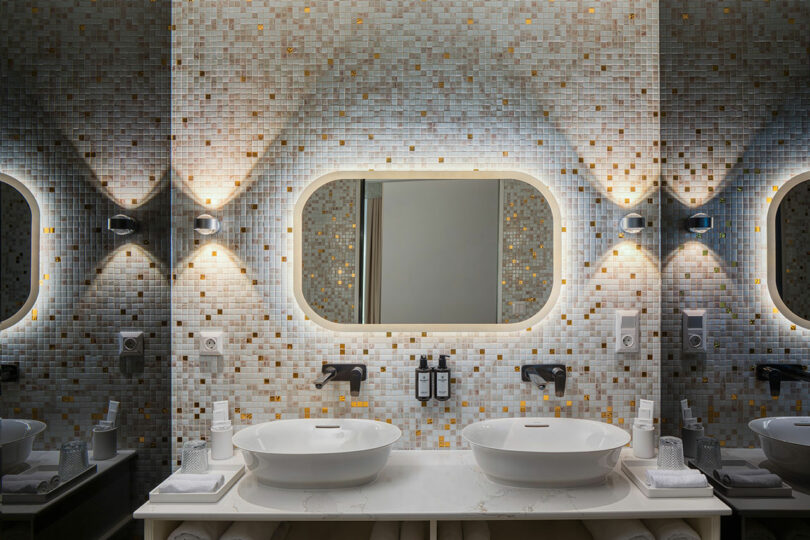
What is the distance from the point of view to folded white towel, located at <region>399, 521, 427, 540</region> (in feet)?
→ 5.72

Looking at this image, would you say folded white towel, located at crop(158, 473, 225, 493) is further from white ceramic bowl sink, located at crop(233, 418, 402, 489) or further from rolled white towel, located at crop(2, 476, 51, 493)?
rolled white towel, located at crop(2, 476, 51, 493)

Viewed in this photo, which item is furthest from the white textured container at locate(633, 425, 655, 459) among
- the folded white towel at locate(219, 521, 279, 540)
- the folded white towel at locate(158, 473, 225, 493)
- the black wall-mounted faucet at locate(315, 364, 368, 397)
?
the folded white towel at locate(158, 473, 225, 493)

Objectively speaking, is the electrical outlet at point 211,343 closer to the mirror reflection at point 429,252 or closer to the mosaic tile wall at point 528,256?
the mirror reflection at point 429,252

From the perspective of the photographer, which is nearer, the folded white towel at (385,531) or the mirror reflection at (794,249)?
the mirror reflection at (794,249)

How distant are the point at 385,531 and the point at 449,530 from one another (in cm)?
22

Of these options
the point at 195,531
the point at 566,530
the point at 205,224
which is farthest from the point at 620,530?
the point at 205,224

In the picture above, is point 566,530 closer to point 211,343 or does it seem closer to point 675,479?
point 675,479

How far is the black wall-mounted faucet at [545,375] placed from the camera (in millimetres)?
2021

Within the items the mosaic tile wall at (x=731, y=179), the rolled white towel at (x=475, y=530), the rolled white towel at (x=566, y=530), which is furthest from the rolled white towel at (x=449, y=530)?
the mosaic tile wall at (x=731, y=179)

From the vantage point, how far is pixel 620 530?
5.52ft

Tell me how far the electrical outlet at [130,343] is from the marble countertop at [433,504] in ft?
1.62

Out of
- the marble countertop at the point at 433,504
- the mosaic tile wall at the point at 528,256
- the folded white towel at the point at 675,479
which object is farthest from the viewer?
the mosaic tile wall at the point at 528,256

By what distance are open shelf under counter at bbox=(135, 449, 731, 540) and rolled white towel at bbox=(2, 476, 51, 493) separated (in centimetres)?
44

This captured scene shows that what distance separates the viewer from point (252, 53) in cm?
217
